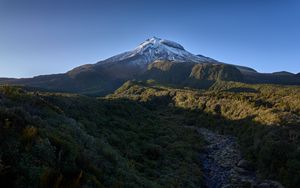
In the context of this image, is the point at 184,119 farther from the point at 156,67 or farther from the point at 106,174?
the point at 156,67

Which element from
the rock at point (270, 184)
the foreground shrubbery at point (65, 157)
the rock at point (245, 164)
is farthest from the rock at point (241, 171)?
the foreground shrubbery at point (65, 157)

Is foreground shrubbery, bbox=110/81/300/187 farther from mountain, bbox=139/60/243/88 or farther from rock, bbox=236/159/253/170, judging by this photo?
mountain, bbox=139/60/243/88

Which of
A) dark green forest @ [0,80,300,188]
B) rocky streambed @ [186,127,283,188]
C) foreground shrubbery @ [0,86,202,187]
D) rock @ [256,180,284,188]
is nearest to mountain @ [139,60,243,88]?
dark green forest @ [0,80,300,188]

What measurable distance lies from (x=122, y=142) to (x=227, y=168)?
299 inches

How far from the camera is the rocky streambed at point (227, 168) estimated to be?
2022cm

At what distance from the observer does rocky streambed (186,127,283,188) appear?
66.3 feet

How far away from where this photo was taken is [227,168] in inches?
937

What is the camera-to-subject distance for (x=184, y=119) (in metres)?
48.3

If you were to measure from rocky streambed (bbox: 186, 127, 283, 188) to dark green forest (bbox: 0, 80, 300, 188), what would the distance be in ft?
2.23

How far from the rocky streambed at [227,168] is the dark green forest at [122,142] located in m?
0.68

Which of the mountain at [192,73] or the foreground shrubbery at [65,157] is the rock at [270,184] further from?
the mountain at [192,73]

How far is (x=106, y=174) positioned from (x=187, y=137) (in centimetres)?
2235

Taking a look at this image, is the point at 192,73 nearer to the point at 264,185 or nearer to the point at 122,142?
the point at 122,142

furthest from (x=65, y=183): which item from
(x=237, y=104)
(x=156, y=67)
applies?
(x=156, y=67)
